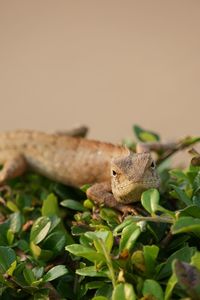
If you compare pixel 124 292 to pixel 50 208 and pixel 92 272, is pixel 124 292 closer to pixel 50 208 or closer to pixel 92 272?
pixel 92 272

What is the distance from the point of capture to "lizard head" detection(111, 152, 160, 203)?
149 centimetres

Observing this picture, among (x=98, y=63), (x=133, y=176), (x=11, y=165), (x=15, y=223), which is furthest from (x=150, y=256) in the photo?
(x=98, y=63)

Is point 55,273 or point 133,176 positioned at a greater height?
point 133,176

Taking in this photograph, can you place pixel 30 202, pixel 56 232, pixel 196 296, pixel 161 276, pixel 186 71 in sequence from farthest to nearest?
pixel 186 71 < pixel 30 202 < pixel 56 232 < pixel 161 276 < pixel 196 296

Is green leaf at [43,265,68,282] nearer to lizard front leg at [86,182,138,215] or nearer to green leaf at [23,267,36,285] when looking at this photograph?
green leaf at [23,267,36,285]

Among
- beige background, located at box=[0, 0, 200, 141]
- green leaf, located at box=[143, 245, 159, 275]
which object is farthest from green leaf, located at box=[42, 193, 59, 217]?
beige background, located at box=[0, 0, 200, 141]

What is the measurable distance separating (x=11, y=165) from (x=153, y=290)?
1.31 metres

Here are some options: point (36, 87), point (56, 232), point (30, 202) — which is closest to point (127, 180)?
point (56, 232)

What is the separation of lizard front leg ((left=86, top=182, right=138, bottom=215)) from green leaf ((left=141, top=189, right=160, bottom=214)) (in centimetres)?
21

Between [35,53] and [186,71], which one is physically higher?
[35,53]

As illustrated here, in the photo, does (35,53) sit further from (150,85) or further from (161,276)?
(161,276)

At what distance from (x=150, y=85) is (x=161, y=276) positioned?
314 centimetres

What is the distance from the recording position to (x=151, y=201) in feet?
4.02

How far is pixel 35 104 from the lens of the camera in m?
4.33
